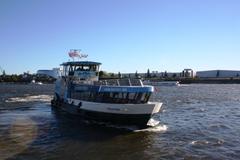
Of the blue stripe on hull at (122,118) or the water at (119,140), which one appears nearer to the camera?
the water at (119,140)

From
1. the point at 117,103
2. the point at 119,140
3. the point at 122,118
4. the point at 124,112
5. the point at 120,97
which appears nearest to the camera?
the point at 119,140

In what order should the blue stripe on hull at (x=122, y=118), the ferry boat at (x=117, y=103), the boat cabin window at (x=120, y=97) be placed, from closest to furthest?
the ferry boat at (x=117, y=103), the blue stripe on hull at (x=122, y=118), the boat cabin window at (x=120, y=97)

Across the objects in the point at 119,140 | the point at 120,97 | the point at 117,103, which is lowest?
the point at 119,140

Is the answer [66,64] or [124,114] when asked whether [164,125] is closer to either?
[124,114]

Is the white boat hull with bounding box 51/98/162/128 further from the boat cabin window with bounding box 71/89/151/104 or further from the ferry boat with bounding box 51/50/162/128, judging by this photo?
the boat cabin window with bounding box 71/89/151/104

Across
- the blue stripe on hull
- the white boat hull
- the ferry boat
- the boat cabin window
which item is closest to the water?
the blue stripe on hull

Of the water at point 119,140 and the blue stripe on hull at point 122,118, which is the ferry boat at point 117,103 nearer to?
the blue stripe on hull at point 122,118

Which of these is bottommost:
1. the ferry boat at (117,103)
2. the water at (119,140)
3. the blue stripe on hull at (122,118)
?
the water at (119,140)

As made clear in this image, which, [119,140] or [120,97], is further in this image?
[120,97]

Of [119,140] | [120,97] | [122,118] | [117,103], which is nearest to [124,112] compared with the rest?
[122,118]

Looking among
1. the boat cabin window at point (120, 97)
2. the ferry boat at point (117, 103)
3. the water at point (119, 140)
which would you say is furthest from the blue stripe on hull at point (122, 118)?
the boat cabin window at point (120, 97)

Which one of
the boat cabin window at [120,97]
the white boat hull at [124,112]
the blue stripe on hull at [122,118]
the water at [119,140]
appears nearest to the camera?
the water at [119,140]

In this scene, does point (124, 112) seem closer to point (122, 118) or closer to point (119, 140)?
point (122, 118)

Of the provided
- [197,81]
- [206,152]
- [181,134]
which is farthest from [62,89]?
[197,81]
